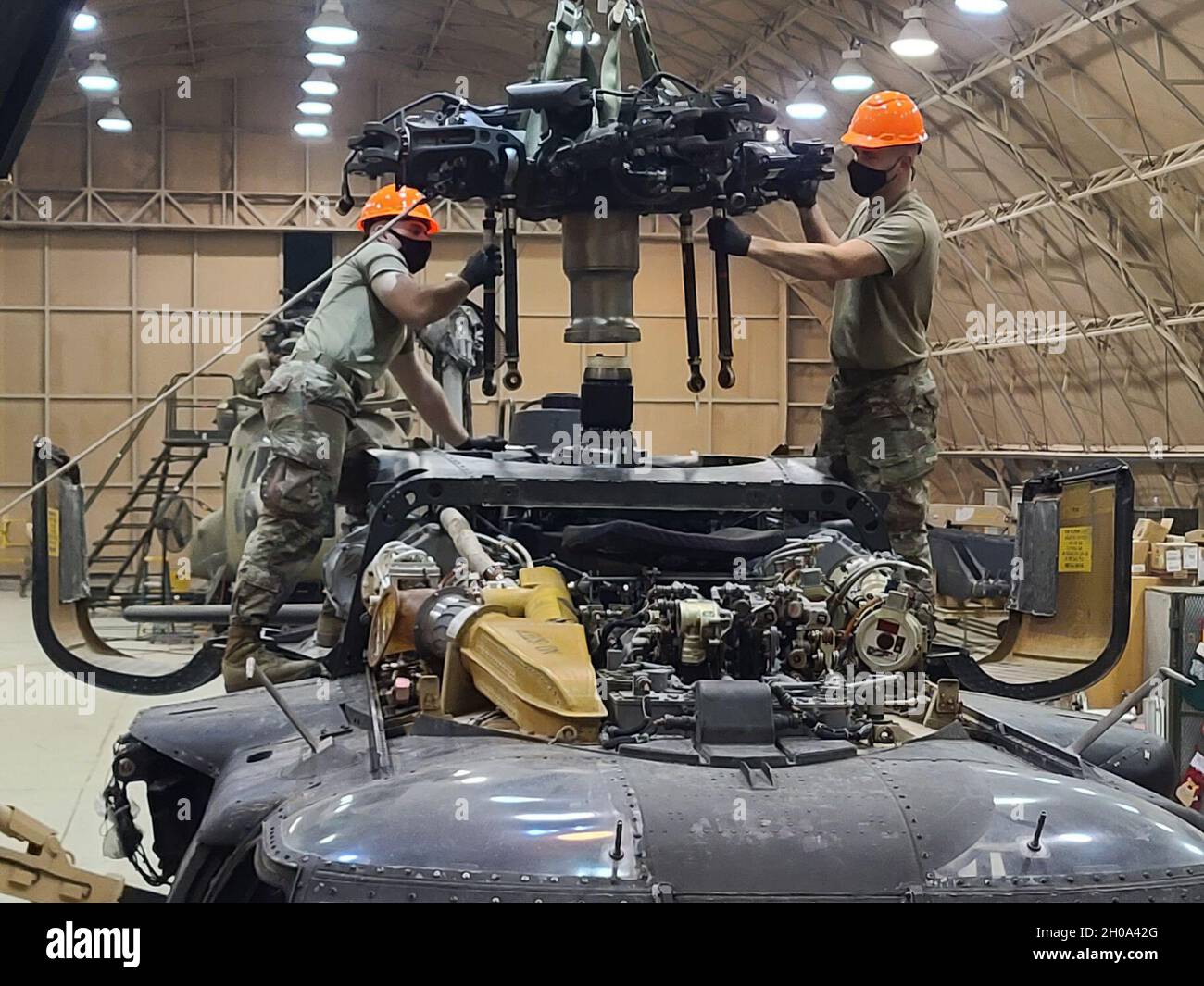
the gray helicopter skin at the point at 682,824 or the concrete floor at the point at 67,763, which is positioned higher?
the gray helicopter skin at the point at 682,824

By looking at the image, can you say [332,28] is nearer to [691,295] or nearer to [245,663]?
[691,295]

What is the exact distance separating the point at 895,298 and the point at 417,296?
6.59ft

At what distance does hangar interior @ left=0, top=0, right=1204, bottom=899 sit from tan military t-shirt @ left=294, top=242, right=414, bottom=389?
411 mm

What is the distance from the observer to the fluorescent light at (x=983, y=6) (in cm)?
1473

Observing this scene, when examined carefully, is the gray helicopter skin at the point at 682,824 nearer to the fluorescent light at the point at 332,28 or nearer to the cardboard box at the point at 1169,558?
the cardboard box at the point at 1169,558

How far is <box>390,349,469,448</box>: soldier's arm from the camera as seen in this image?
748 centimetres

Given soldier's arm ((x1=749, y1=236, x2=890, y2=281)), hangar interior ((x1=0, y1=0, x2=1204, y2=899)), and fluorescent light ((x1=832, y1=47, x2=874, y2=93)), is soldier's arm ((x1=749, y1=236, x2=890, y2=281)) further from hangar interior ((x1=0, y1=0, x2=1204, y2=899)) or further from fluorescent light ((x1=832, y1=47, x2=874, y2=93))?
fluorescent light ((x1=832, y1=47, x2=874, y2=93))

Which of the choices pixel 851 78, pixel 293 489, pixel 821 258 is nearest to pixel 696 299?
pixel 821 258

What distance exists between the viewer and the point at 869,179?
6.27m

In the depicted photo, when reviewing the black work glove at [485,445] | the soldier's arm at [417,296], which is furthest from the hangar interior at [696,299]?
the black work glove at [485,445]

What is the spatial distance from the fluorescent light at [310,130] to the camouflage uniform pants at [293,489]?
18.5 metres

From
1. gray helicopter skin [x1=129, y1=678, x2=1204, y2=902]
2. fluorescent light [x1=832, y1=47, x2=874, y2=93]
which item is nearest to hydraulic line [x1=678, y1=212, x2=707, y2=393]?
gray helicopter skin [x1=129, y1=678, x2=1204, y2=902]
